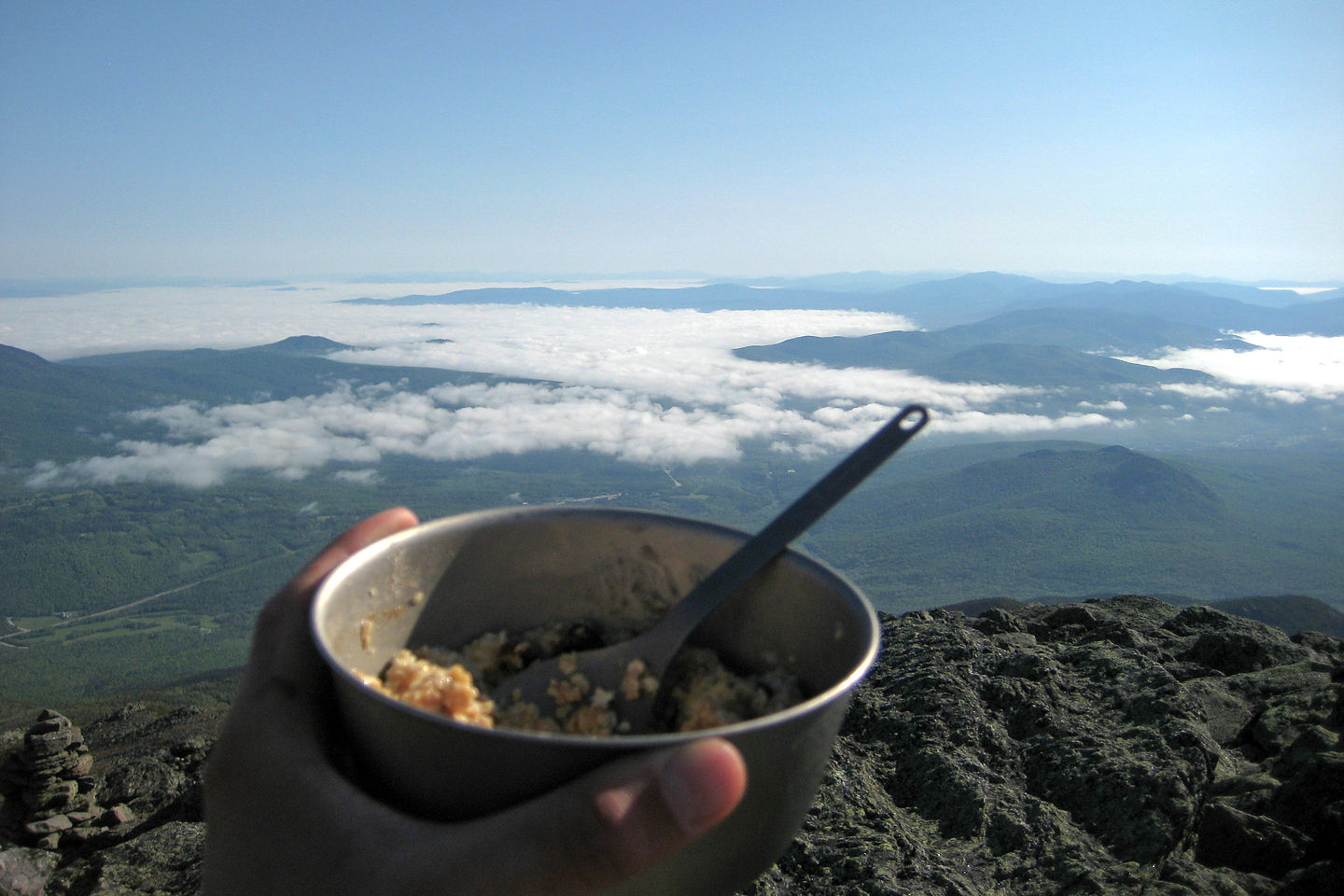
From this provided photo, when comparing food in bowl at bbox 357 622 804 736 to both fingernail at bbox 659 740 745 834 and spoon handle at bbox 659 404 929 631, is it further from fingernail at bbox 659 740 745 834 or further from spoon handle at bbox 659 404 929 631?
fingernail at bbox 659 740 745 834

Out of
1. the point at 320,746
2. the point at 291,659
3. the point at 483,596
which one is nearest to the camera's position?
the point at 320,746

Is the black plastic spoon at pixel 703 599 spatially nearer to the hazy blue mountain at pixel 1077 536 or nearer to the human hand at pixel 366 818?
the human hand at pixel 366 818

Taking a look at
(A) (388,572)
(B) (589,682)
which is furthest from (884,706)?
(A) (388,572)

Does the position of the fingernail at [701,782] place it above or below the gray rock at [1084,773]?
above

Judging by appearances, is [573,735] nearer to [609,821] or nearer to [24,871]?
[609,821]

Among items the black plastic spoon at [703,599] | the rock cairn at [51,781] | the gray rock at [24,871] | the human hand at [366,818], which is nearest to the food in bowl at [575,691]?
the black plastic spoon at [703,599]

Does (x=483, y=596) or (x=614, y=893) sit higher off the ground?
(x=483, y=596)

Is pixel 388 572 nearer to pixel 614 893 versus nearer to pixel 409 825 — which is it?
pixel 409 825

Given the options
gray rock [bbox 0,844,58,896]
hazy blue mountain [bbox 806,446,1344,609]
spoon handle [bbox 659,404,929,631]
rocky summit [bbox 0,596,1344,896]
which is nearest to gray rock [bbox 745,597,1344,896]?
rocky summit [bbox 0,596,1344,896]
